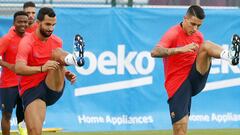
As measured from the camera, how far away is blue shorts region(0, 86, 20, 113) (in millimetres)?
13797

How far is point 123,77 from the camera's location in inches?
649

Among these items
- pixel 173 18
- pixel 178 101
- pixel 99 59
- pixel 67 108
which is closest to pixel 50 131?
pixel 67 108

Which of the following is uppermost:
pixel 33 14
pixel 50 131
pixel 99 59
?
pixel 33 14

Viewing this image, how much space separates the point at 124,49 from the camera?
16.5m

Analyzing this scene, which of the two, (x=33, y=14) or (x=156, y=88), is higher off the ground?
(x=33, y=14)

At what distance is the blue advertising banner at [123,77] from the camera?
638 inches

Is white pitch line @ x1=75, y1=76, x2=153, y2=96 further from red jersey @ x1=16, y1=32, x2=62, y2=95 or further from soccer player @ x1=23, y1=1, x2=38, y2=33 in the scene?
red jersey @ x1=16, y1=32, x2=62, y2=95

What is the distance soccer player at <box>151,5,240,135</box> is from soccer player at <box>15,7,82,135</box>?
48.8 inches

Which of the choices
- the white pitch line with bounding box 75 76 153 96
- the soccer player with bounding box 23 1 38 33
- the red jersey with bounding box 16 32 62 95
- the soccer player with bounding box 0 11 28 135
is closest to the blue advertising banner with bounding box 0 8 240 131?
the white pitch line with bounding box 75 76 153 96

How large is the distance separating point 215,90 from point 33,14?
430 cm

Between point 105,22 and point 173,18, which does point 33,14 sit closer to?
point 105,22

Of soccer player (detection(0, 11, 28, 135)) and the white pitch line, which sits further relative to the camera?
the white pitch line

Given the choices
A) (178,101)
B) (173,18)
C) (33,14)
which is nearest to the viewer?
(178,101)

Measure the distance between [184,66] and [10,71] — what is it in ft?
12.7
